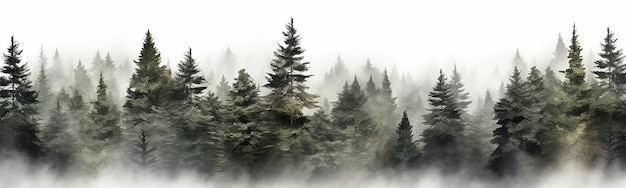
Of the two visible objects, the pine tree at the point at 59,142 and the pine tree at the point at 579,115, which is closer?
the pine tree at the point at 579,115

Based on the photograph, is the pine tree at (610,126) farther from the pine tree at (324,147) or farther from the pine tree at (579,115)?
the pine tree at (324,147)

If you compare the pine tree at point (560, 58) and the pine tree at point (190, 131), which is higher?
the pine tree at point (560, 58)

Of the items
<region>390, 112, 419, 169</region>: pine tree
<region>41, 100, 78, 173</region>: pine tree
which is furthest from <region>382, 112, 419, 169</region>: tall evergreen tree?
<region>41, 100, 78, 173</region>: pine tree

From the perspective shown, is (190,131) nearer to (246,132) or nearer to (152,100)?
(152,100)

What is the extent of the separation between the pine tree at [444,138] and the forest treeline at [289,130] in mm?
86

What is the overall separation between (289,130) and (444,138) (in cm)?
1564

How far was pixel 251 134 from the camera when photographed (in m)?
47.7

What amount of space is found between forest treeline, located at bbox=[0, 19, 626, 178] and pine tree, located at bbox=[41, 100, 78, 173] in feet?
0.32

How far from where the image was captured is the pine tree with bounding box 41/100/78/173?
5922 cm

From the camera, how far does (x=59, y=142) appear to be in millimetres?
62062

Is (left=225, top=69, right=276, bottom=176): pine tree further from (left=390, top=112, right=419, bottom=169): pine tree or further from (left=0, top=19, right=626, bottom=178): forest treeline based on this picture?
(left=390, top=112, right=419, bottom=169): pine tree

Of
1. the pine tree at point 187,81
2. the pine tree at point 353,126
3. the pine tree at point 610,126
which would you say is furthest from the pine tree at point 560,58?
the pine tree at point 187,81

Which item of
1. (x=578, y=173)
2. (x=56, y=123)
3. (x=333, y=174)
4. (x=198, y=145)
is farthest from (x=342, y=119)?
(x=56, y=123)

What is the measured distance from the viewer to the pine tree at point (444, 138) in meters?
57.4
